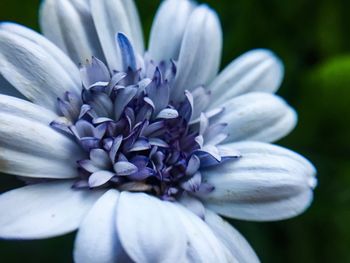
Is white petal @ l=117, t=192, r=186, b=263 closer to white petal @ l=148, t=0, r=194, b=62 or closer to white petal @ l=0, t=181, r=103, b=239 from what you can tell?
white petal @ l=0, t=181, r=103, b=239

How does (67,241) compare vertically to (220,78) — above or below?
below

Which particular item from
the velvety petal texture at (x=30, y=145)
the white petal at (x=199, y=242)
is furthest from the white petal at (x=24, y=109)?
the white petal at (x=199, y=242)

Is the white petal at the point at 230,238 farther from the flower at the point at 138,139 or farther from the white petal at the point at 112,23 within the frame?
the white petal at the point at 112,23

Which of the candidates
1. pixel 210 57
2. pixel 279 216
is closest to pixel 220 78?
pixel 210 57

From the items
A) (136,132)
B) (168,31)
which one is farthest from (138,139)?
(168,31)

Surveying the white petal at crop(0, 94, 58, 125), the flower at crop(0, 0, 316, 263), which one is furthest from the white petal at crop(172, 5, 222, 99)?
the white petal at crop(0, 94, 58, 125)

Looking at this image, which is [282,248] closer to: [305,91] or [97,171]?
[305,91]
